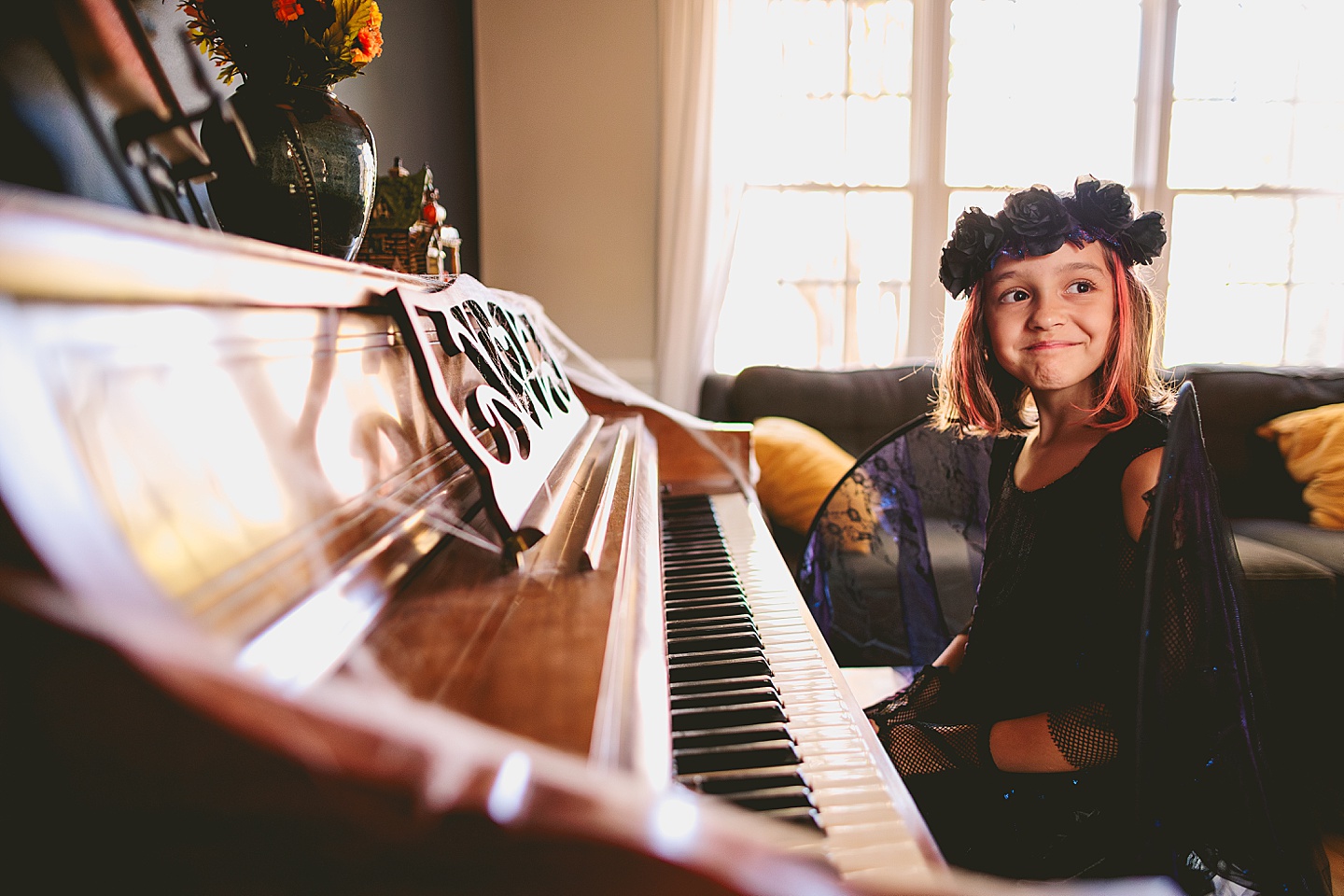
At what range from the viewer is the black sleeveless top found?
120 cm

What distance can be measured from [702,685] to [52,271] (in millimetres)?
701

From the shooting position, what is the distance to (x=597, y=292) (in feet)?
13.3

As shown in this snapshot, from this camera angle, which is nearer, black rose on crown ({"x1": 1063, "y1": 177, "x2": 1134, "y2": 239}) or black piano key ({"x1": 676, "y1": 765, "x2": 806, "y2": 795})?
black piano key ({"x1": 676, "y1": 765, "x2": 806, "y2": 795})

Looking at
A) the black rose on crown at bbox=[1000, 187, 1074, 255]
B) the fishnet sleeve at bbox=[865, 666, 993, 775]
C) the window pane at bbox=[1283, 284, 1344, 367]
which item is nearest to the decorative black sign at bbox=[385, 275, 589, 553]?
the fishnet sleeve at bbox=[865, 666, 993, 775]

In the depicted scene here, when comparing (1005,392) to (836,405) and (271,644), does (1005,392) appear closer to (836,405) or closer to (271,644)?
(271,644)

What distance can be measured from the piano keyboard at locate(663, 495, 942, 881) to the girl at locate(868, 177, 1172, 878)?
41 cm

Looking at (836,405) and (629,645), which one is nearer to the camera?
(629,645)

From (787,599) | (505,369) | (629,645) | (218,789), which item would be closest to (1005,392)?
(787,599)

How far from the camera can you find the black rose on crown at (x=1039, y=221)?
4.33ft

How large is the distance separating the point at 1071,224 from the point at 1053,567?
587mm

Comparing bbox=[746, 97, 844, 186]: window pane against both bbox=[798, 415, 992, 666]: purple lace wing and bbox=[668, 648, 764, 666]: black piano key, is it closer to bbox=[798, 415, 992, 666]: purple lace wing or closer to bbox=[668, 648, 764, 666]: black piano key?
bbox=[798, 415, 992, 666]: purple lace wing

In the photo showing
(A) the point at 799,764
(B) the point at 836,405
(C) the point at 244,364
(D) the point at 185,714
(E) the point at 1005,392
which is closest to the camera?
(D) the point at 185,714

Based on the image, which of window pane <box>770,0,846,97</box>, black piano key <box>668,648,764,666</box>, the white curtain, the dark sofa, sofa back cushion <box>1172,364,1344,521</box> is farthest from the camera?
window pane <box>770,0,846,97</box>

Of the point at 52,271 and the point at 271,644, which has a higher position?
the point at 52,271
